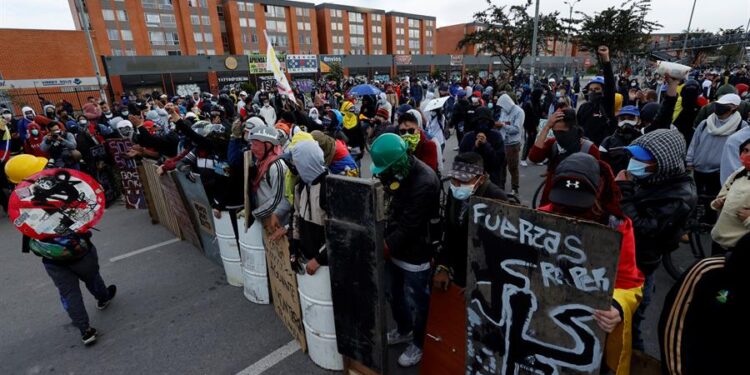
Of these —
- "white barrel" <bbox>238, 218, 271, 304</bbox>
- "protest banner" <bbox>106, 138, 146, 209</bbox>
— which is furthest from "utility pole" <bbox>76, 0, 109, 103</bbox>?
"white barrel" <bbox>238, 218, 271, 304</bbox>

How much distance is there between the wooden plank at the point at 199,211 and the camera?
14.4ft

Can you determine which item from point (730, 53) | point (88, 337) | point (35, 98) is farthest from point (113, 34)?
point (730, 53)

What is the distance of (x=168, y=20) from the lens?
48.9 metres

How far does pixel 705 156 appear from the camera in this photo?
454 cm

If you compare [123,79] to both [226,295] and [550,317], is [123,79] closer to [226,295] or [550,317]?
[226,295]

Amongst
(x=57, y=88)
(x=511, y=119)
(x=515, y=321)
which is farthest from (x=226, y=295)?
(x=57, y=88)

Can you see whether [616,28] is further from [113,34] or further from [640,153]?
[113,34]

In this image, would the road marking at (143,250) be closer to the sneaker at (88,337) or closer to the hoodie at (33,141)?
the sneaker at (88,337)

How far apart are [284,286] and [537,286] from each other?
229 centimetres

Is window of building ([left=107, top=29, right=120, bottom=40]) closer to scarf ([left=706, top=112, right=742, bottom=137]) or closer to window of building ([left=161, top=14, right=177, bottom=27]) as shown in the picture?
window of building ([left=161, top=14, right=177, bottom=27])

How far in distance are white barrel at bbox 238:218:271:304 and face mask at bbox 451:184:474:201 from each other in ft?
6.53

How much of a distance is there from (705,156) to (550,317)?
441 centimetres

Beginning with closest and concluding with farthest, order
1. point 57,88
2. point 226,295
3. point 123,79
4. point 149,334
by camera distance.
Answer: point 149,334
point 226,295
point 57,88
point 123,79

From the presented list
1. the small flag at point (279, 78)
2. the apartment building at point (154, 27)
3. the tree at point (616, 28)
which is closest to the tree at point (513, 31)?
the tree at point (616, 28)
